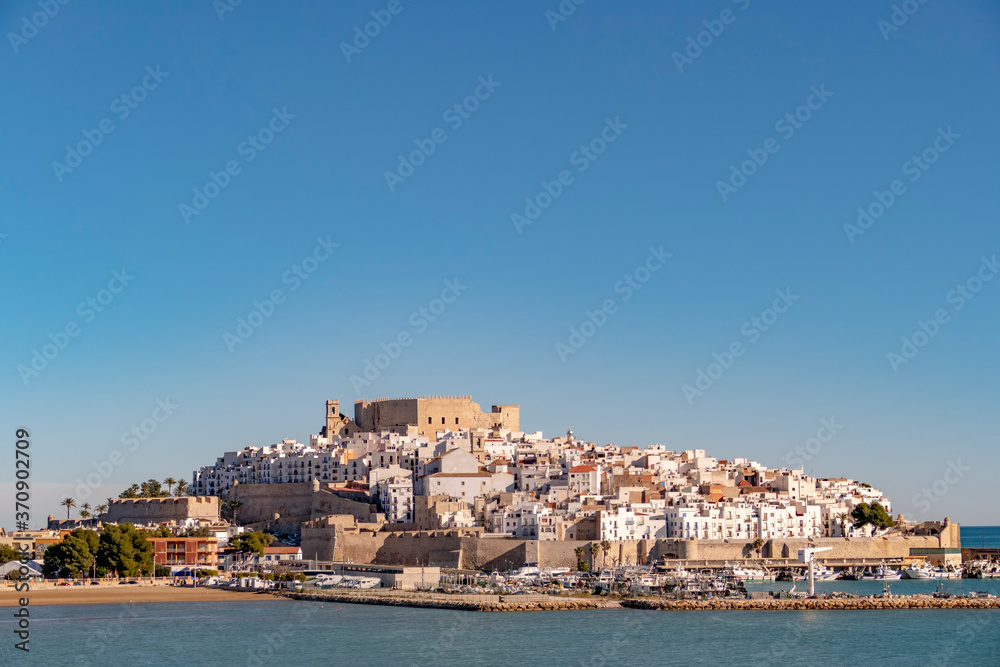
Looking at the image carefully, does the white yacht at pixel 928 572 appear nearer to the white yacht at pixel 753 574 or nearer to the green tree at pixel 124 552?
the white yacht at pixel 753 574

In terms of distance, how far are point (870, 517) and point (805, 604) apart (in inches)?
639

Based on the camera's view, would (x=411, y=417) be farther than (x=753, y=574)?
Yes

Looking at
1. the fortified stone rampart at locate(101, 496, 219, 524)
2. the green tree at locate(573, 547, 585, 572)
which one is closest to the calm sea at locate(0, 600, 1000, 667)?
the green tree at locate(573, 547, 585, 572)

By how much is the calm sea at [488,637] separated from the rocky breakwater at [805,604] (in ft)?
3.18

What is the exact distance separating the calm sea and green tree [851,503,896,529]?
1494cm

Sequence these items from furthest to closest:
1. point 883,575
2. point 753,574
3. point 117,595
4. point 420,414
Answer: point 420,414 < point 883,575 < point 753,574 < point 117,595

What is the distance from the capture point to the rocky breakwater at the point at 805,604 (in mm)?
42000

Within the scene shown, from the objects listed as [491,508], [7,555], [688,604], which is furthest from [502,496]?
[7,555]

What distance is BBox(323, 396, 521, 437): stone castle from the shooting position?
6762 cm

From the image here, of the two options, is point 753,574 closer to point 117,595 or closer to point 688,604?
point 688,604

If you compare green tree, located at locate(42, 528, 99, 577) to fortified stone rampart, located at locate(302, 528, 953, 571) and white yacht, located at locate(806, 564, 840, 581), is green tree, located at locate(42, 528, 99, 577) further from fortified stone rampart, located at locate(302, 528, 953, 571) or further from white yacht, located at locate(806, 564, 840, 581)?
white yacht, located at locate(806, 564, 840, 581)

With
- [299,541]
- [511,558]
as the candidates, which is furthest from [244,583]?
[511,558]

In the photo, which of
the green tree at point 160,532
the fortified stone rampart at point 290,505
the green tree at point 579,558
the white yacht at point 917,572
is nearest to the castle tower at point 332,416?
the fortified stone rampart at point 290,505

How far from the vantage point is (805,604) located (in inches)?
1657
